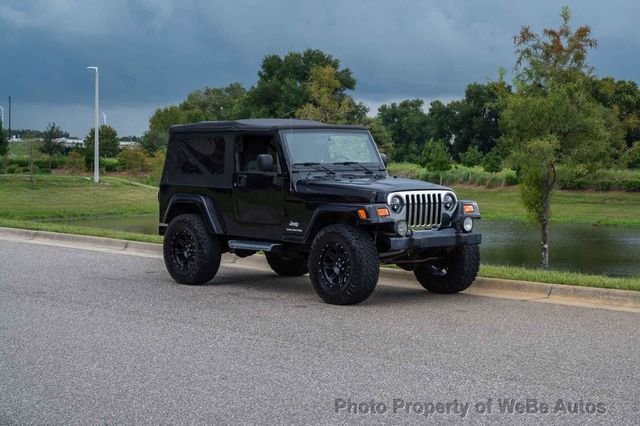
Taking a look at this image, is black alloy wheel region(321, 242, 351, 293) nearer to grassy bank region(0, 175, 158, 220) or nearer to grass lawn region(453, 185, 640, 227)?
grassy bank region(0, 175, 158, 220)

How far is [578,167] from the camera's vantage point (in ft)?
76.6

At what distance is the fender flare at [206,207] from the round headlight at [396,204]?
8.87 ft

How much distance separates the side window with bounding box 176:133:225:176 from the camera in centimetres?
1279

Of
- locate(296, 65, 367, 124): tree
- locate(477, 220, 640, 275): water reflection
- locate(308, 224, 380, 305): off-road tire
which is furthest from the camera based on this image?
locate(296, 65, 367, 124): tree

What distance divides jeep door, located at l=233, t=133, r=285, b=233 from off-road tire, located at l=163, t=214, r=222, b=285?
56 cm

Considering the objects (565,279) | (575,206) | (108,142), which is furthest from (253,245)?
(108,142)

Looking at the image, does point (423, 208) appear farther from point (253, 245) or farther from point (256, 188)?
point (253, 245)

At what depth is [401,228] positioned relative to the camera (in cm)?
1091

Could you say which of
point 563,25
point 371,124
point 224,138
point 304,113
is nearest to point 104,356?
point 224,138

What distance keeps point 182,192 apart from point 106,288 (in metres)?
1.66

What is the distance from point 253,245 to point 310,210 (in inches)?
44.4

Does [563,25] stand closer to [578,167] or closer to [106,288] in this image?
[578,167]

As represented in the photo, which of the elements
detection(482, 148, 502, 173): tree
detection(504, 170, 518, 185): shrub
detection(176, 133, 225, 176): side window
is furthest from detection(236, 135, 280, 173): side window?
detection(482, 148, 502, 173): tree

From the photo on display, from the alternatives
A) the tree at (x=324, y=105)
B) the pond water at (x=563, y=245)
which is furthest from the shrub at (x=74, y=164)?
the tree at (x=324, y=105)
